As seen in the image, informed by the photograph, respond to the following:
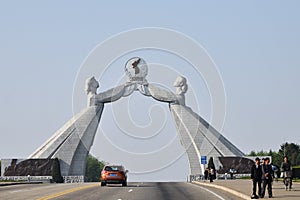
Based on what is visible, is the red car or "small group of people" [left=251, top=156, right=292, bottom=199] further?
the red car

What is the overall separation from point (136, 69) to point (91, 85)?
7343 millimetres

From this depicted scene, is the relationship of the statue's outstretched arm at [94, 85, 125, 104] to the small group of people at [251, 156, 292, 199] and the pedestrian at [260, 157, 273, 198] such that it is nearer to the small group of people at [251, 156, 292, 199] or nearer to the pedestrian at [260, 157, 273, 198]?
the small group of people at [251, 156, 292, 199]

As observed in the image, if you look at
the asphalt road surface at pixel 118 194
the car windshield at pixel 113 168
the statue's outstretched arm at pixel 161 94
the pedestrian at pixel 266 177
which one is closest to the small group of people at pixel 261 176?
the pedestrian at pixel 266 177

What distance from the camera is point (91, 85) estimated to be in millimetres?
106062

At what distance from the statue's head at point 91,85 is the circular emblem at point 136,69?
5.24 meters

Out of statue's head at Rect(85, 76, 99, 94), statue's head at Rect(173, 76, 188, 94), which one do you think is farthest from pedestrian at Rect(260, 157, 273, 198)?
statue's head at Rect(85, 76, 99, 94)

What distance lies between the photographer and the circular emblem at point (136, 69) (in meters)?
104

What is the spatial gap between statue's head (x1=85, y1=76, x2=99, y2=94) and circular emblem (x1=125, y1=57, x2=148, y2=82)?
524 centimetres

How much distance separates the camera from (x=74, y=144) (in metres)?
101

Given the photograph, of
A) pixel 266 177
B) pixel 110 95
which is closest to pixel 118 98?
pixel 110 95

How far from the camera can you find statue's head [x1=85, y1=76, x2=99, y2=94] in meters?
106

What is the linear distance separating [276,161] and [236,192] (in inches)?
4041

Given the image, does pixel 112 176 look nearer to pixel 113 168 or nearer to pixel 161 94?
pixel 113 168

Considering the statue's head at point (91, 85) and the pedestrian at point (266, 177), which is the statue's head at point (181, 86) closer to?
the statue's head at point (91, 85)
